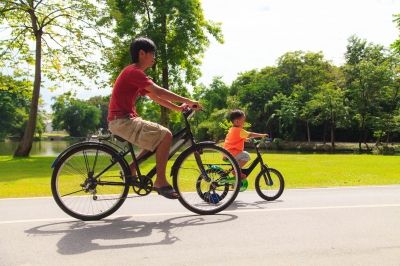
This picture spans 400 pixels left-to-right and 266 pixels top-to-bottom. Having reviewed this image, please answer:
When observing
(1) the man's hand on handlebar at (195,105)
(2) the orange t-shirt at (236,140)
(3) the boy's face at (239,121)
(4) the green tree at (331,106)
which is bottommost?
(2) the orange t-shirt at (236,140)

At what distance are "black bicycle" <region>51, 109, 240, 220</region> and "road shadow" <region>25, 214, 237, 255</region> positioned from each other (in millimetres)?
245

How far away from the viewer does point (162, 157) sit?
534 centimetres

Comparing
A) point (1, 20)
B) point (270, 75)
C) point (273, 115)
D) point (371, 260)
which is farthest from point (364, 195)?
point (270, 75)

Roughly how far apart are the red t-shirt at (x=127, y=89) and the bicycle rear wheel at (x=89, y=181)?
0.47 metres

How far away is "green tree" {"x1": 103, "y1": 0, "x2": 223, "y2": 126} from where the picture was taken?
98.2ft

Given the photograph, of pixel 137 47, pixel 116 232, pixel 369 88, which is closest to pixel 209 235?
pixel 116 232

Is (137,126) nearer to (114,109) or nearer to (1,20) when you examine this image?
(114,109)

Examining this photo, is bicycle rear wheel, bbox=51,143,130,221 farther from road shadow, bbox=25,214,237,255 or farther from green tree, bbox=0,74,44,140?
green tree, bbox=0,74,44,140

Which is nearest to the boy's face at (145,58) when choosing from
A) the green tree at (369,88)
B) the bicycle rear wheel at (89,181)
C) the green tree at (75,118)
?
the bicycle rear wheel at (89,181)

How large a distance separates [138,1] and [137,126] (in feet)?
90.4

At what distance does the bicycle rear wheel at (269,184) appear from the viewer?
24.7 feet

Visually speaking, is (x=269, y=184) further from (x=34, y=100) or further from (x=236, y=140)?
(x=34, y=100)

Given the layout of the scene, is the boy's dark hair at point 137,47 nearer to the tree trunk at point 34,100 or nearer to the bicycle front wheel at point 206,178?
the bicycle front wheel at point 206,178

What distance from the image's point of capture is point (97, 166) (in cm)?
531
